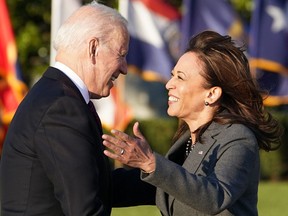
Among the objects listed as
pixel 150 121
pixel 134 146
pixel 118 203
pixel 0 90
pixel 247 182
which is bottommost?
pixel 150 121

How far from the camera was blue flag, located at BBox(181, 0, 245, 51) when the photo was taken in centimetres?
1967

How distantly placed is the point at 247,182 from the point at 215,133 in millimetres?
398

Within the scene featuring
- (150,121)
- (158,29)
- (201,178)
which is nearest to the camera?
(201,178)

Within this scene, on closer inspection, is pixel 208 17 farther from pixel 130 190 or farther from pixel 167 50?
pixel 130 190

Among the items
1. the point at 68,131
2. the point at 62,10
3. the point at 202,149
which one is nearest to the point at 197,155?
the point at 202,149

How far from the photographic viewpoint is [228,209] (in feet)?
14.6

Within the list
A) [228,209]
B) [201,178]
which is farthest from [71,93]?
[228,209]

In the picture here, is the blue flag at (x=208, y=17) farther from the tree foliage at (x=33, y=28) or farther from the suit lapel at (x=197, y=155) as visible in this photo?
the suit lapel at (x=197, y=155)

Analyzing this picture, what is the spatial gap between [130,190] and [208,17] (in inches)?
595

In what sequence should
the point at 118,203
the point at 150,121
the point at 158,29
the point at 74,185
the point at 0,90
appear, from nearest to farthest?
the point at 74,185 → the point at 118,203 → the point at 0,90 → the point at 158,29 → the point at 150,121

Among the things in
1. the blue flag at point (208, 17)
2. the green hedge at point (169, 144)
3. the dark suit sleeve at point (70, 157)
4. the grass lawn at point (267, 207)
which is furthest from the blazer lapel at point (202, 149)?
the green hedge at point (169, 144)

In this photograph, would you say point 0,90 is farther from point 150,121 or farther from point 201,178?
point 201,178

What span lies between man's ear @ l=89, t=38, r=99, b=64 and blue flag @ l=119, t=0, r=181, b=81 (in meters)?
15.0

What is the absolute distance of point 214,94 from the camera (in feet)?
15.5
